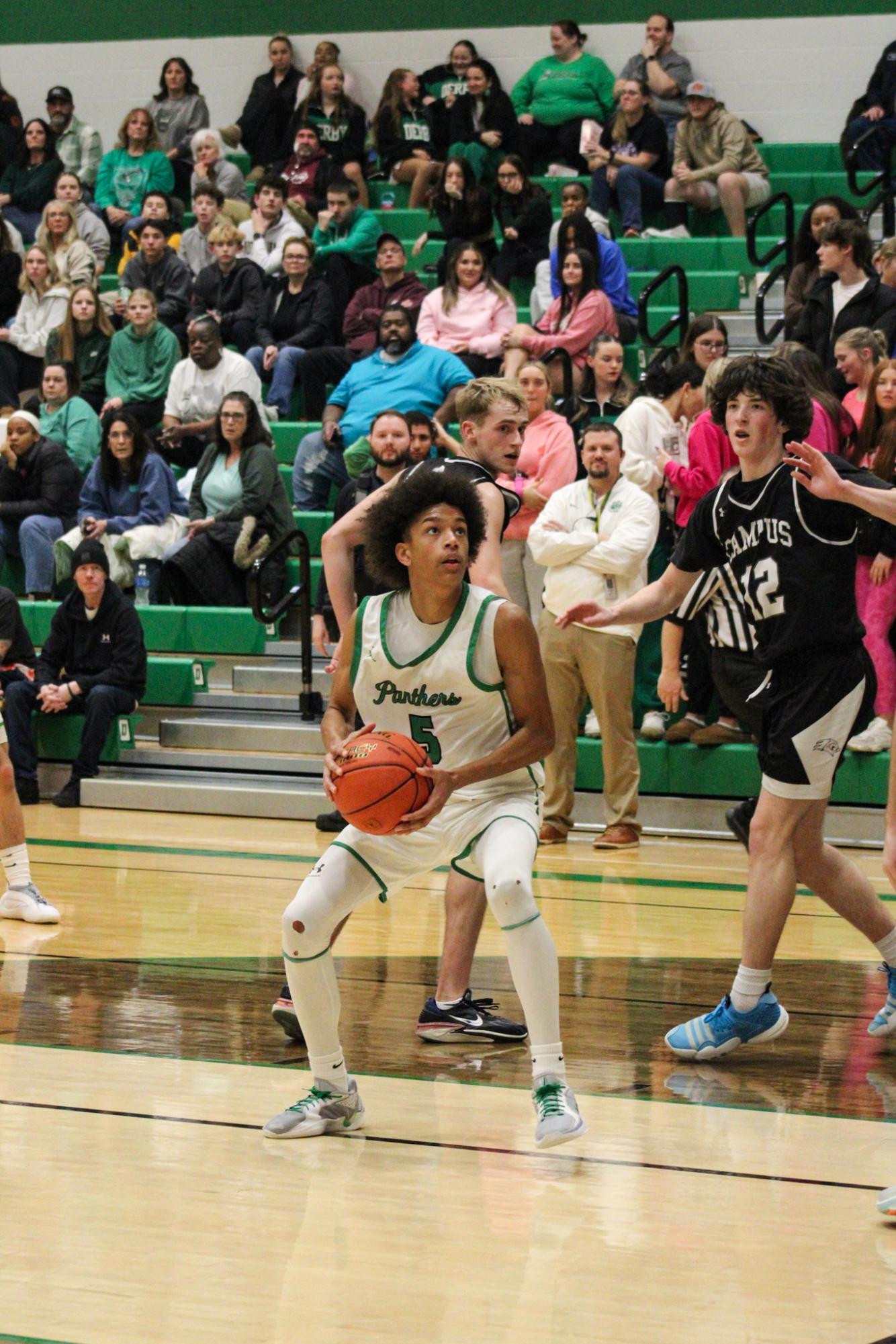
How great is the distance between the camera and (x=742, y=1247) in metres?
2.85

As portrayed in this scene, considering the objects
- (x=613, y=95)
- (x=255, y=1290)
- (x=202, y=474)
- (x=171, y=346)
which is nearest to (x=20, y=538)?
(x=202, y=474)

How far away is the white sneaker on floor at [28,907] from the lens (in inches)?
221

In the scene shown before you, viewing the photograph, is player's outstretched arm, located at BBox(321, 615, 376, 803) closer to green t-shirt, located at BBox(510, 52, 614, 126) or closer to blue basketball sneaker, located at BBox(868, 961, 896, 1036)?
blue basketball sneaker, located at BBox(868, 961, 896, 1036)

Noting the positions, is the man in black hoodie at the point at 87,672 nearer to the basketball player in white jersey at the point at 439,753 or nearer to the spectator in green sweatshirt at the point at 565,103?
the basketball player in white jersey at the point at 439,753

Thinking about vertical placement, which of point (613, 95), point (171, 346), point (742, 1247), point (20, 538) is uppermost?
point (613, 95)

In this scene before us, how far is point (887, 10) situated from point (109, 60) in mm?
6737

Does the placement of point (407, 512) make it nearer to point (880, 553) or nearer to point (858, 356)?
point (880, 553)

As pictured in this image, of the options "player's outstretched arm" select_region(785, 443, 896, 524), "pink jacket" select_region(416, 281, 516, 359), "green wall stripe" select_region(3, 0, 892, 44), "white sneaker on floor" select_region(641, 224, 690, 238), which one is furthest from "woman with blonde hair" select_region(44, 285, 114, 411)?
"player's outstretched arm" select_region(785, 443, 896, 524)

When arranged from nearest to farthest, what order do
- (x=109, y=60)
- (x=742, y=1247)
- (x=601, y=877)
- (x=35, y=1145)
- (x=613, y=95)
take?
(x=742, y=1247) → (x=35, y=1145) → (x=601, y=877) → (x=613, y=95) → (x=109, y=60)

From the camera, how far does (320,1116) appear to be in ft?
11.5

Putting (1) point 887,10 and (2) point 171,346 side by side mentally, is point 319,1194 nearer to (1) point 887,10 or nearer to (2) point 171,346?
(2) point 171,346

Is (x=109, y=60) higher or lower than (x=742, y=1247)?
higher

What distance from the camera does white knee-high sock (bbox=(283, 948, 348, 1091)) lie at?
11.2 ft

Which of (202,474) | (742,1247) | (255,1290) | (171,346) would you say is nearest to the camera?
(255,1290)
